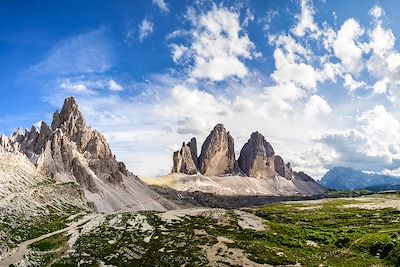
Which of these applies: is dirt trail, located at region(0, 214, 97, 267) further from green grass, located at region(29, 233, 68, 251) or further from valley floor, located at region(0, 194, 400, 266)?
green grass, located at region(29, 233, 68, 251)

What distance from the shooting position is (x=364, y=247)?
6331cm

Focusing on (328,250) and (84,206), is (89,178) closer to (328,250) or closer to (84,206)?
(84,206)

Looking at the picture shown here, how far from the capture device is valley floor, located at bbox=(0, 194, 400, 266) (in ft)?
197

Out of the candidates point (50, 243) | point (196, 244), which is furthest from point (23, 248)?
point (196, 244)

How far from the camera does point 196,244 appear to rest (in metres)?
69.8

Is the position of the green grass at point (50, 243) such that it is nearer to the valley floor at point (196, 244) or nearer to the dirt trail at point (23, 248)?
the valley floor at point (196, 244)

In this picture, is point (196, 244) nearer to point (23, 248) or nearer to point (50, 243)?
point (50, 243)

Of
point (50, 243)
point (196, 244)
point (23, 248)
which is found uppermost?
point (50, 243)

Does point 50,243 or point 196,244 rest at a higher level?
point 50,243

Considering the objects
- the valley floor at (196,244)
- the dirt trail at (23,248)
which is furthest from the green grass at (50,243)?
the dirt trail at (23,248)

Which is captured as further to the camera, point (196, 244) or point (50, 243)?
point (50, 243)

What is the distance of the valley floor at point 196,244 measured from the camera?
197 feet

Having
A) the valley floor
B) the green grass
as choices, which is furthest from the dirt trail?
the green grass

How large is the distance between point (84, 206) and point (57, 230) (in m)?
43.8
